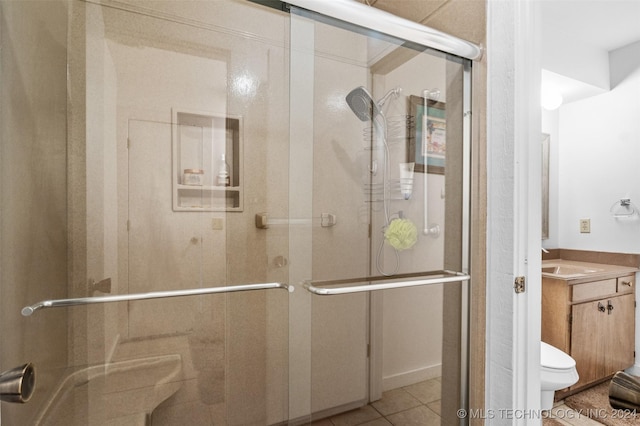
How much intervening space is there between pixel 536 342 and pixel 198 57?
5.43 feet

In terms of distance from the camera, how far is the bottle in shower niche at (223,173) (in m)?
1.36

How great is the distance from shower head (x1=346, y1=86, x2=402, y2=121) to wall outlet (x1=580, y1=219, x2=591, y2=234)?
6.76ft

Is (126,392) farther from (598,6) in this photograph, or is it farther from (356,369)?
(598,6)

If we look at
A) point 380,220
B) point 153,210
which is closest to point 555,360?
point 380,220

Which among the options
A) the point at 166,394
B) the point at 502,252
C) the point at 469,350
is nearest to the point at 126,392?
the point at 166,394

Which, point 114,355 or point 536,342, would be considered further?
point 114,355

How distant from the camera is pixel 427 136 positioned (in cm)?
122

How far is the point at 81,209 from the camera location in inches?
46.1

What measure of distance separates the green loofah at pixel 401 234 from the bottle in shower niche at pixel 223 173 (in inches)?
27.9

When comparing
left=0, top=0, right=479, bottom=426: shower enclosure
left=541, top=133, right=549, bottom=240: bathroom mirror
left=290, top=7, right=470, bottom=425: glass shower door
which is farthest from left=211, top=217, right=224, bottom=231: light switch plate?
left=541, top=133, right=549, bottom=240: bathroom mirror

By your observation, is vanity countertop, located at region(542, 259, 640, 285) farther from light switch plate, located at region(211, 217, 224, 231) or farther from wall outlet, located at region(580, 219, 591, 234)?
light switch plate, located at region(211, 217, 224, 231)

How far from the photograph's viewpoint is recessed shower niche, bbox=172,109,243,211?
1.30 metres

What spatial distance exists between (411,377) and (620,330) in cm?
182

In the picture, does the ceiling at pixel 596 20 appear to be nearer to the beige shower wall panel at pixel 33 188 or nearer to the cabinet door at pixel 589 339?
the cabinet door at pixel 589 339
